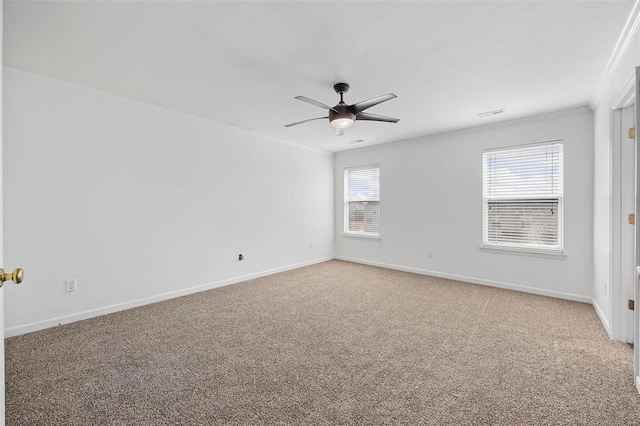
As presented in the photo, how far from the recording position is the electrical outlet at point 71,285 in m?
3.00

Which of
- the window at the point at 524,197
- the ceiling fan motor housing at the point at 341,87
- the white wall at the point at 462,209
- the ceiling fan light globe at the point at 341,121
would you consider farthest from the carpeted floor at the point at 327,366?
the ceiling fan motor housing at the point at 341,87

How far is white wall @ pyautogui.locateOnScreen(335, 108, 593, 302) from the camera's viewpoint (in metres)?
3.68

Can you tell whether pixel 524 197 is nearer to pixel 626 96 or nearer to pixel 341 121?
pixel 626 96

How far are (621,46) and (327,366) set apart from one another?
3331 mm

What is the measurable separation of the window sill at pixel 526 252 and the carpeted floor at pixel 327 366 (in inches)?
22.8

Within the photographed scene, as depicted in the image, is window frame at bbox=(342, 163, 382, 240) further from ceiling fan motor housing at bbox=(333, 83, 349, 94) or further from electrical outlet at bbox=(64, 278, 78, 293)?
electrical outlet at bbox=(64, 278, 78, 293)

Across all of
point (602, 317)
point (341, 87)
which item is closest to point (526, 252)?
point (602, 317)

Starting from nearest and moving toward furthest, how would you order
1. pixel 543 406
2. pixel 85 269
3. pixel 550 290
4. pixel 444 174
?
pixel 543 406 < pixel 85 269 < pixel 550 290 < pixel 444 174

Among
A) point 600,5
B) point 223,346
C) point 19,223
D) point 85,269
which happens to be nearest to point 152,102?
point 19,223

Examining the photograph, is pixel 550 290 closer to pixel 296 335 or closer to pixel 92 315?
pixel 296 335

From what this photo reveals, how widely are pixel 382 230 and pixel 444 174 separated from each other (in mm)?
1521

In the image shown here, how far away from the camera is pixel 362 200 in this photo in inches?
239

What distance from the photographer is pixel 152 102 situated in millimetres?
3533

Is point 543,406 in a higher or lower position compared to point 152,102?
lower
